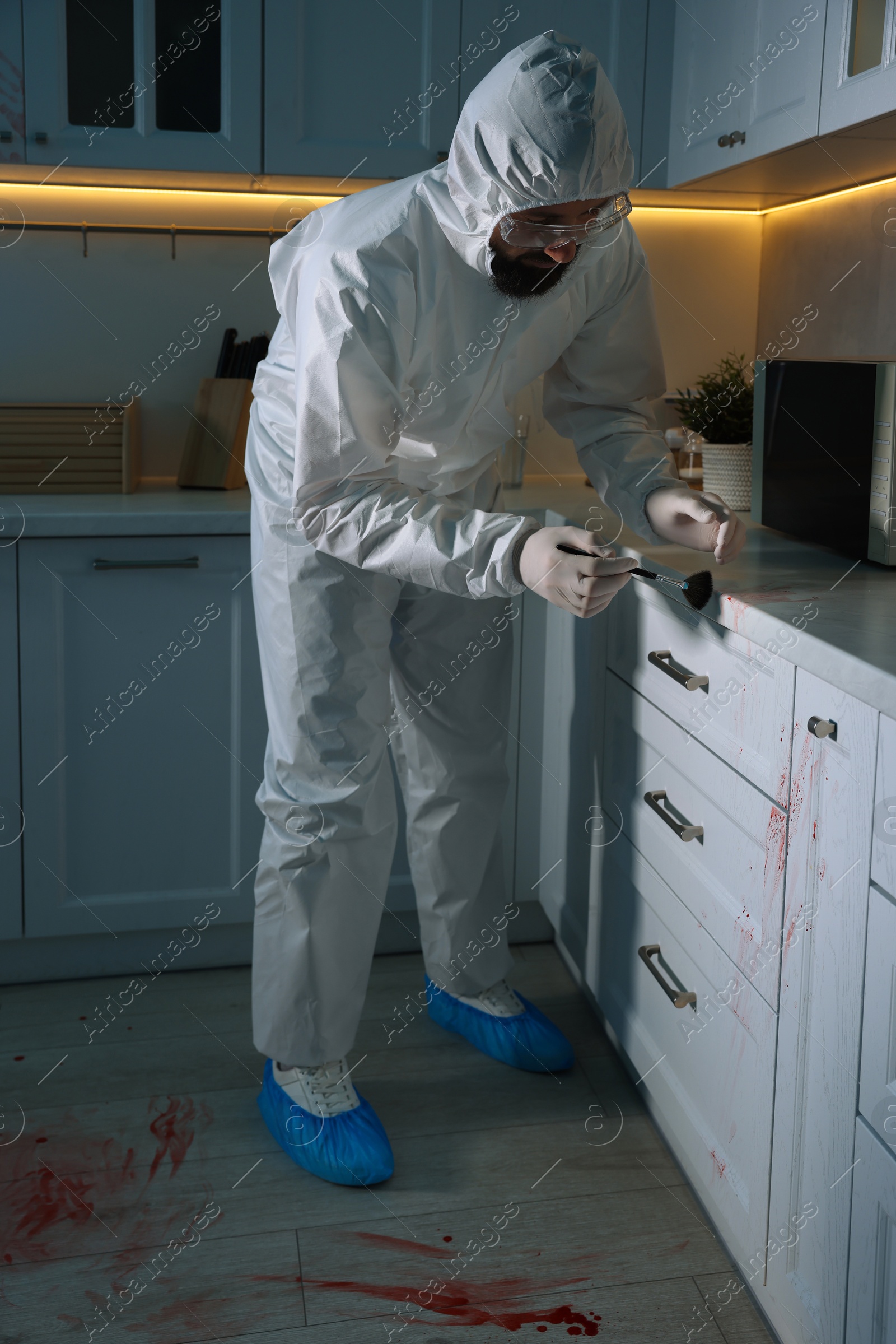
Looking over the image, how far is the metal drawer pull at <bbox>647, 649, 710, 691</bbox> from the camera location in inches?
51.1

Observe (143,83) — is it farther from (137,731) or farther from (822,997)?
(822,997)

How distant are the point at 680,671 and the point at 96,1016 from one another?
1.16m

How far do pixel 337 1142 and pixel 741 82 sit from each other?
5.69 ft

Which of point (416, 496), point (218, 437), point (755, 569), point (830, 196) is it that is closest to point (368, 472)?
point (416, 496)

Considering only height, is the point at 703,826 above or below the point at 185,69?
below

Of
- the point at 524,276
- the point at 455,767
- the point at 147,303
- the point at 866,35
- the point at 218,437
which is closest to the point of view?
the point at 524,276

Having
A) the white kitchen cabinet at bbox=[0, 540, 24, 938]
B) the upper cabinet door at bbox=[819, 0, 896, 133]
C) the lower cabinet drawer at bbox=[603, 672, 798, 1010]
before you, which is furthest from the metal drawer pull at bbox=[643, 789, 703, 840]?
the white kitchen cabinet at bbox=[0, 540, 24, 938]

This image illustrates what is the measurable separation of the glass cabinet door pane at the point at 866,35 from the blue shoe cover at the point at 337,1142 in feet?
5.10

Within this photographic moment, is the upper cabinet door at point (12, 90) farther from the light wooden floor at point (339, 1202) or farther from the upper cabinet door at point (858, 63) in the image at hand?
the light wooden floor at point (339, 1202)

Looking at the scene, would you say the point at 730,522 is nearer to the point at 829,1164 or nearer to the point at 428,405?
the point at 428,405

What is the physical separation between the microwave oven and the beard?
1.24 ft

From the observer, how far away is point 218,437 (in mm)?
2129

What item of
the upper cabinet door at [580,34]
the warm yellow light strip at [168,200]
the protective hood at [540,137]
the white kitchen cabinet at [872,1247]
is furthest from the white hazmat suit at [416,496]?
the warm yellow light strip at [168,200]

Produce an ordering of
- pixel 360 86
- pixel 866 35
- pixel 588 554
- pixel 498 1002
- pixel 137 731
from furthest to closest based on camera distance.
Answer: pixel 360 86 → pixel 137 731 → pixel 498 1002 → pixel 866 35 → pixel 588 554
